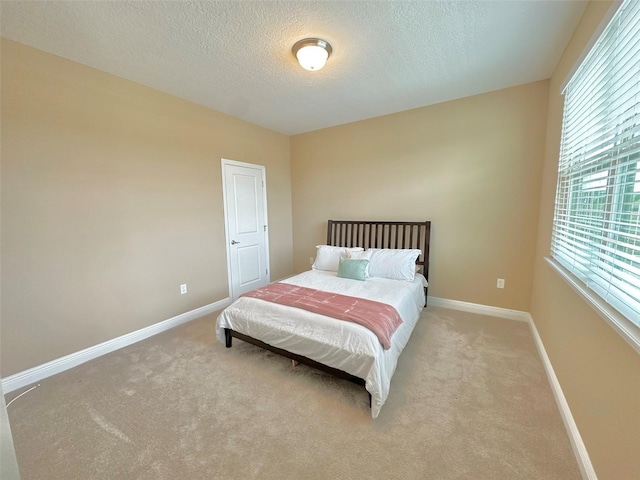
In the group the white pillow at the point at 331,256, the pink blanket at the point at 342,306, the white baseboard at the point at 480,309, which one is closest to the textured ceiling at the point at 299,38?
the white pillow at the point at 331,256

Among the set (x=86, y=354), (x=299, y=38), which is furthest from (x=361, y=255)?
(x=86, y=354)

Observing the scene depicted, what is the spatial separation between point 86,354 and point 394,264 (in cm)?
322

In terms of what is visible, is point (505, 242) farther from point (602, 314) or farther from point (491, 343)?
point (602, 314)

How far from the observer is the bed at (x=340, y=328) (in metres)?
1.79

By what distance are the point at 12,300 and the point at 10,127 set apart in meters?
1.33

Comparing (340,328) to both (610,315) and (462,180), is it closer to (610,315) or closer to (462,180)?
(610,315)

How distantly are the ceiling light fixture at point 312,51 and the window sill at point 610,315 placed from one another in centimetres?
238

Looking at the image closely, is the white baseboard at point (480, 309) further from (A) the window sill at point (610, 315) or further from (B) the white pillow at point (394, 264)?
(A) the window sill at point (610, 315)

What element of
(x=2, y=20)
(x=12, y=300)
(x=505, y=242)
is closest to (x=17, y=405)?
(x=12, y=300)

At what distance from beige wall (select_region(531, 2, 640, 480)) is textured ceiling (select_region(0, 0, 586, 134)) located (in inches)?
15.5

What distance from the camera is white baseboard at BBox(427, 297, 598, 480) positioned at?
1354mm

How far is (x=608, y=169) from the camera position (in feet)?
4.76

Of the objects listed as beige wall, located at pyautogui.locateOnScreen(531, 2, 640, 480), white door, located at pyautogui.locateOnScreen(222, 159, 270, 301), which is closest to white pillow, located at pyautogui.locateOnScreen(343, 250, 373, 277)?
white door, located at pyautogui.locateOnScreen(222, 159, 270, 301)

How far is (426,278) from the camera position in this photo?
3445 mm
